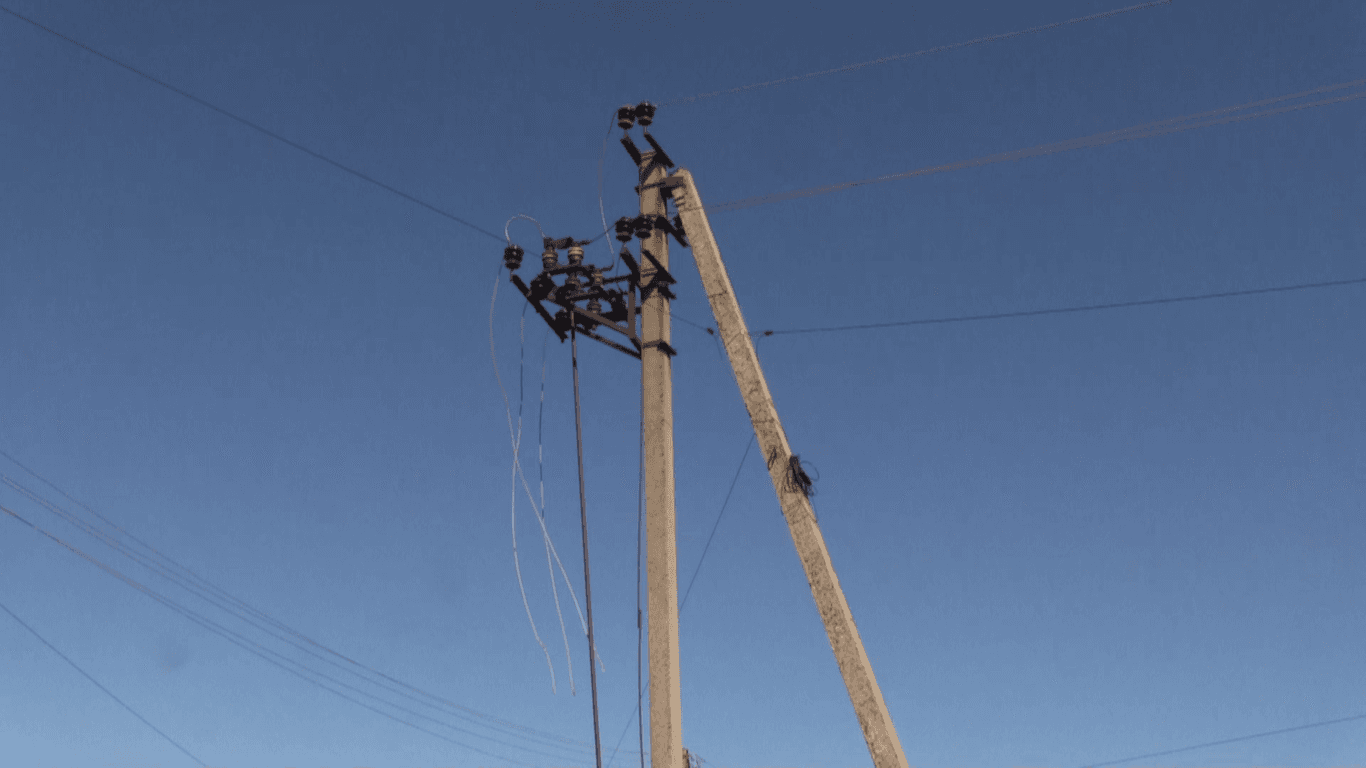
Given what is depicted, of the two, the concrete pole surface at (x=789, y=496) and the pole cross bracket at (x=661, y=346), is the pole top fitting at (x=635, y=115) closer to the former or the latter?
the concrete pole surface at (x=789, y=496)

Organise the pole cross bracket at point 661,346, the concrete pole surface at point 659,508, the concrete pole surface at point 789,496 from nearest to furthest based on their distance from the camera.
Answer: the concrete pole surface at point 789,496, the concrete pole surface at point 659,508, the pole cross bracket at point 661,346

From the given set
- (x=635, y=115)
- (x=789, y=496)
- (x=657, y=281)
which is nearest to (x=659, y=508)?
(x=789, y=496)

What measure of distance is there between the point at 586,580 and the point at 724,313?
3.18 m

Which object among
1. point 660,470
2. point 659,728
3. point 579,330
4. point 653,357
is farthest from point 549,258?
point 659,728

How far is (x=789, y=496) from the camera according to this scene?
12.6 meters

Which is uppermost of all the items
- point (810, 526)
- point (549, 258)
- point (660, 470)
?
point (549, 258)

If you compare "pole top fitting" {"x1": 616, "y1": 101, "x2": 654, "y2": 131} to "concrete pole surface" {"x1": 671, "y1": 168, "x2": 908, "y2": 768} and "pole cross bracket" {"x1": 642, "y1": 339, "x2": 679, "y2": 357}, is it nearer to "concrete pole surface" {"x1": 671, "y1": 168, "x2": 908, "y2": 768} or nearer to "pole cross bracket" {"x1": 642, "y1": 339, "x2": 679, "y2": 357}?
"concrete pole surface" {"x1": 671, "y1": 168, "x2": 908, "y2": 768}

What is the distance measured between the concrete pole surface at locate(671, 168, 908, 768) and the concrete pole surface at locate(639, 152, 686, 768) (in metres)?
0.45

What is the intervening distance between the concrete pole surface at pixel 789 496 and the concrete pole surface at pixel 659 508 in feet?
1.47

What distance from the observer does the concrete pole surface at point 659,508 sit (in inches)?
477

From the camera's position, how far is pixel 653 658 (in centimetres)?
1243

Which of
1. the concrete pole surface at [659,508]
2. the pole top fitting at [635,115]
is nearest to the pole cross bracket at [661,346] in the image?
the concrete pole surface at [659,508]

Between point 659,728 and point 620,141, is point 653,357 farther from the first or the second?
point 659,728

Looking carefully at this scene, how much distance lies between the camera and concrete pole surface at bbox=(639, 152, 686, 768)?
12109 mm
